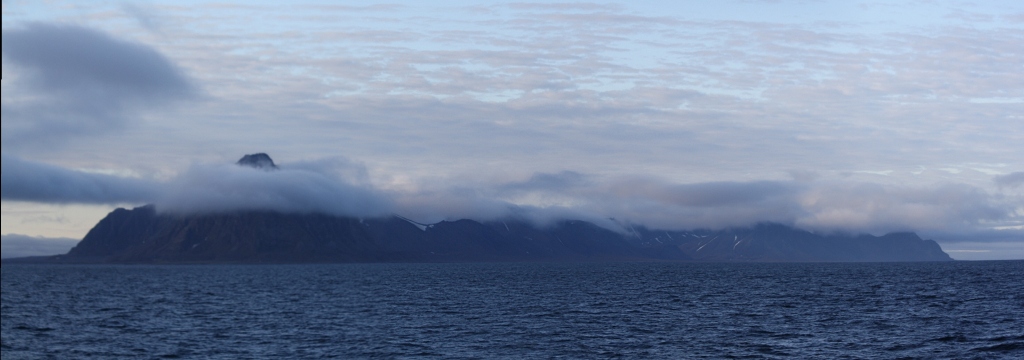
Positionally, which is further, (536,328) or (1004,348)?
(536,328)

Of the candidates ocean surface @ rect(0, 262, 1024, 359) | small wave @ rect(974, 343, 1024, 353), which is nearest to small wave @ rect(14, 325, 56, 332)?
ocean surface @ rect(0, 262, 1024, 359)

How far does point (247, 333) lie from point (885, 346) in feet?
189

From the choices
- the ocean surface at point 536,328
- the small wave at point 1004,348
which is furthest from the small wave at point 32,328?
the small wave at point 1004,348

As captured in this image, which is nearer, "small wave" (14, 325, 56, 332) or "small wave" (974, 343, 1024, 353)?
"small wave" (974, 343, 1024, 353)

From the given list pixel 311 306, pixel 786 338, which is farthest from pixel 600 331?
pixel 311 306

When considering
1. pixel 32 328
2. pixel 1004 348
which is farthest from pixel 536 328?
pixel 32 328

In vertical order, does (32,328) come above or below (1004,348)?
above

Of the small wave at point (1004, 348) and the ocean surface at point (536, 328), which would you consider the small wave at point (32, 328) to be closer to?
the ocean surface at point (536, 328)

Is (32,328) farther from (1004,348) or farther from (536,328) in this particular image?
(1004,348)

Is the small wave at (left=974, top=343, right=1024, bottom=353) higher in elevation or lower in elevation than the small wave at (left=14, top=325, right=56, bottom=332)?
lower

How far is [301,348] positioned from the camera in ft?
212

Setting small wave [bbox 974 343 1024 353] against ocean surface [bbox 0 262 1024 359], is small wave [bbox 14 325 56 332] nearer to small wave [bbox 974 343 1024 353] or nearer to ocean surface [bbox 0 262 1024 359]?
ocean surface [bbox 0 262 1024 359]

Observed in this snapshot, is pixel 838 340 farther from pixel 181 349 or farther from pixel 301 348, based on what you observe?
pixel 181 349

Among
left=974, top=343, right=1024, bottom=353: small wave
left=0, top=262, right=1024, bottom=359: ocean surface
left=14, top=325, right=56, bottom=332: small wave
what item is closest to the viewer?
left=974, top=343, right=1024, bottom=353: small wave
